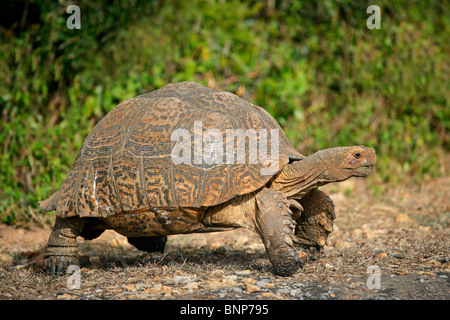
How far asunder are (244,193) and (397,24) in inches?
258

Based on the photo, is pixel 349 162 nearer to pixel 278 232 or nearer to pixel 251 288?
pixel 278 232

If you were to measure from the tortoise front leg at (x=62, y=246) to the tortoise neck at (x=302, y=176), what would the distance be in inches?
71.3

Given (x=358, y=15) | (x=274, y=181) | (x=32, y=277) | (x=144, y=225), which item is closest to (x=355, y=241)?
(x=274, y=181)

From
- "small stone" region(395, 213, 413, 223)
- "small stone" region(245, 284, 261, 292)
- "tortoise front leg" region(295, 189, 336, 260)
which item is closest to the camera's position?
"small stone" region(245, 284, 261, 292)

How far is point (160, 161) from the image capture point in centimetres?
430

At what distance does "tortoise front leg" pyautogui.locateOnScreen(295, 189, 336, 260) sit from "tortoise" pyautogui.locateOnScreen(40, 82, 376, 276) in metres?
0.30

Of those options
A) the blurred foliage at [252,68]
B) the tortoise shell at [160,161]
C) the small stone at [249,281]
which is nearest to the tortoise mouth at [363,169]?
the tortoise shell at [160,161]

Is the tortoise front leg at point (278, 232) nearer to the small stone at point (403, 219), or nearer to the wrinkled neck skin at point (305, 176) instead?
the wrinkled neck skin at point (305, 176)

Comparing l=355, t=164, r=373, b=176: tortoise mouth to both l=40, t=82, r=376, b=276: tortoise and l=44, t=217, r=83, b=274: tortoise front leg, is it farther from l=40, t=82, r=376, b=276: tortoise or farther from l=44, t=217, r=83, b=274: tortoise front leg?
l=44, t=217, r=83, b=274: tortoise front leg

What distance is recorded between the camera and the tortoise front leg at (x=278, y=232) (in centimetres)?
418

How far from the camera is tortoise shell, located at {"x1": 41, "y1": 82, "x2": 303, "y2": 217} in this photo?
423 centimetres

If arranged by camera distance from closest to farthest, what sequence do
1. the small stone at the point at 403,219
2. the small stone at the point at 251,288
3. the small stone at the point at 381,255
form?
the small stone at the point at 251,288 < the small stone at the point at 381,255 < the small stone at the point at 403,219

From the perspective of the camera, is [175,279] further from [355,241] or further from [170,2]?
[170,2]

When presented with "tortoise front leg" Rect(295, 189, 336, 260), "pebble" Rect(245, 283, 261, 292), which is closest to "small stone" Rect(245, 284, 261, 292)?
"pebble" Rect(245, 283, 261, 292)
